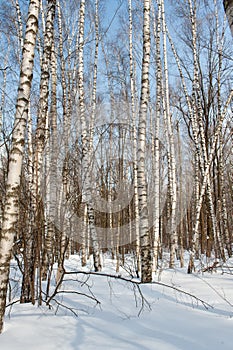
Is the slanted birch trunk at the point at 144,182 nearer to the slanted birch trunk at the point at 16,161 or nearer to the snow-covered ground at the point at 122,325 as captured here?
the snow-covered ground at the point at 122,325

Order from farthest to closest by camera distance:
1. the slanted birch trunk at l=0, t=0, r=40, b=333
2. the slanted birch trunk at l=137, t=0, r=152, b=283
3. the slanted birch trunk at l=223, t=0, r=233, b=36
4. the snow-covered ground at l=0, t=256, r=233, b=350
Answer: the slanted birch trunk at l=137, t=0, r=152, b=283 < the slanted birch trunk at l=0, t=0, r=40, b=333 < the snow-covered ground at l=0, t=256, r=233, b=350 < the slanted birch trunk at l=223, t=0, r=233, b=36

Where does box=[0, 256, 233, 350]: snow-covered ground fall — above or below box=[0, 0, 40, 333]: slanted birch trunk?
below

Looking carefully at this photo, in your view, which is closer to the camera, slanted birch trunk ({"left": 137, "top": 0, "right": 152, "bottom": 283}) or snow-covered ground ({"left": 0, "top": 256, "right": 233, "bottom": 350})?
snow-covered ground ({"left": 0, "top": 256, "right": 233, "bottom": 350})

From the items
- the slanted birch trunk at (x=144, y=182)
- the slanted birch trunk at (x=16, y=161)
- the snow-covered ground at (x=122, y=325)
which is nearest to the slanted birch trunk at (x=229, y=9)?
the slanted birch trunk at (x=16, y=161)

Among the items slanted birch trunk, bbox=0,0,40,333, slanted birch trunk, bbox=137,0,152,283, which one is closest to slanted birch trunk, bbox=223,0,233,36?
slanted birch trunk, bbox=0,0,40,333

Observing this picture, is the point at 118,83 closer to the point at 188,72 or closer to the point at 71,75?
the point at 71,75

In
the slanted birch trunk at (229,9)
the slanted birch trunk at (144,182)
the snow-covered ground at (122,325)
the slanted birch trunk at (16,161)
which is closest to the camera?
the slanted birch trunk at (229,9)

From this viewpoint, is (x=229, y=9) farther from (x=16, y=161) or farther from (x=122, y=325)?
(x=122, y=325)

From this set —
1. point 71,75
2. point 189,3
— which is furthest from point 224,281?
point 71,75

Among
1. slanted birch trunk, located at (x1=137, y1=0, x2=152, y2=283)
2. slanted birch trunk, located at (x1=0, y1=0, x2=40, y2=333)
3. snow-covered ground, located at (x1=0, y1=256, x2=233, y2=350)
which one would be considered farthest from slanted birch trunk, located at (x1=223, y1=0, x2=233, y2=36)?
slanted birch trunk, located at (x1=137, y1=0, x2=152, y2=283)

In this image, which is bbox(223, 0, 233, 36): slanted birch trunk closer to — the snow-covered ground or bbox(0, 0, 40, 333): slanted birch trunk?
bbox(0, 0, 40, 333): slanted birch trunk

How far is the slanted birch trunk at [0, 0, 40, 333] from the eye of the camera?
2674mm

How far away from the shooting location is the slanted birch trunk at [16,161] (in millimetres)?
2674

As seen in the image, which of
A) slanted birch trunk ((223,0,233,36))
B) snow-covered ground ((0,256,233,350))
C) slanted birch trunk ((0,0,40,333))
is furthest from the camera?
slanted birch trunk ((0,0,40,333))
